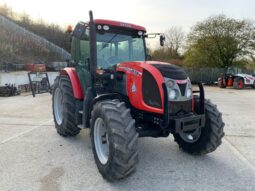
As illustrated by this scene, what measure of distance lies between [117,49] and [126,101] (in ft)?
3.88

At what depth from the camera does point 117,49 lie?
5012 millimetres

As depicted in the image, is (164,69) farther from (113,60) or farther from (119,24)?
(119,24)

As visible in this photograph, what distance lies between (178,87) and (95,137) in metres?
1.37

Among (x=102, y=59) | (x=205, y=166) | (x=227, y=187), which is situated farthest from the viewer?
(x=102, y=59)

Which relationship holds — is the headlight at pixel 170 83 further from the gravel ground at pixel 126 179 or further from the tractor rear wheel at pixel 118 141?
the gravel ground at pixel 126 179

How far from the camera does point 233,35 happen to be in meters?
25.8

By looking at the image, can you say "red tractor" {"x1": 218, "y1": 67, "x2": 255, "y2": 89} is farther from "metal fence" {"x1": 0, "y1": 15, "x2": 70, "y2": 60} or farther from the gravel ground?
"metal fence" {"x1": 0, "y1": 15, "x2": 70, "y2": 60}

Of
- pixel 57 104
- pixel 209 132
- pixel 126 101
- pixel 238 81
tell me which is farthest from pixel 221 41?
pixel 126 101

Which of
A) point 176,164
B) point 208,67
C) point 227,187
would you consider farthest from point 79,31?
point 208,67

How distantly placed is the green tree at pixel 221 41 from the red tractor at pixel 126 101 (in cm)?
2239

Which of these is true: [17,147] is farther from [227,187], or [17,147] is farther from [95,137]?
[227,187]

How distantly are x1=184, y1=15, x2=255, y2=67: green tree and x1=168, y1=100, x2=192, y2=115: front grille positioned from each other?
2365 cm

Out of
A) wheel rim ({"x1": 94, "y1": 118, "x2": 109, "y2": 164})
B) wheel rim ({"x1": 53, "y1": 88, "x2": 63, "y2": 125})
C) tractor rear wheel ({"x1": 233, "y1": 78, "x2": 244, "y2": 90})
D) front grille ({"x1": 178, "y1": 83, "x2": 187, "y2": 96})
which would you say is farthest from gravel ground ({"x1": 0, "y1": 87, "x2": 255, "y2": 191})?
tractor rear wheel ({"x1": 233, "y1": 78, "x2": 244, "y2": 90})

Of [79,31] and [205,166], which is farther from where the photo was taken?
[79,31]
